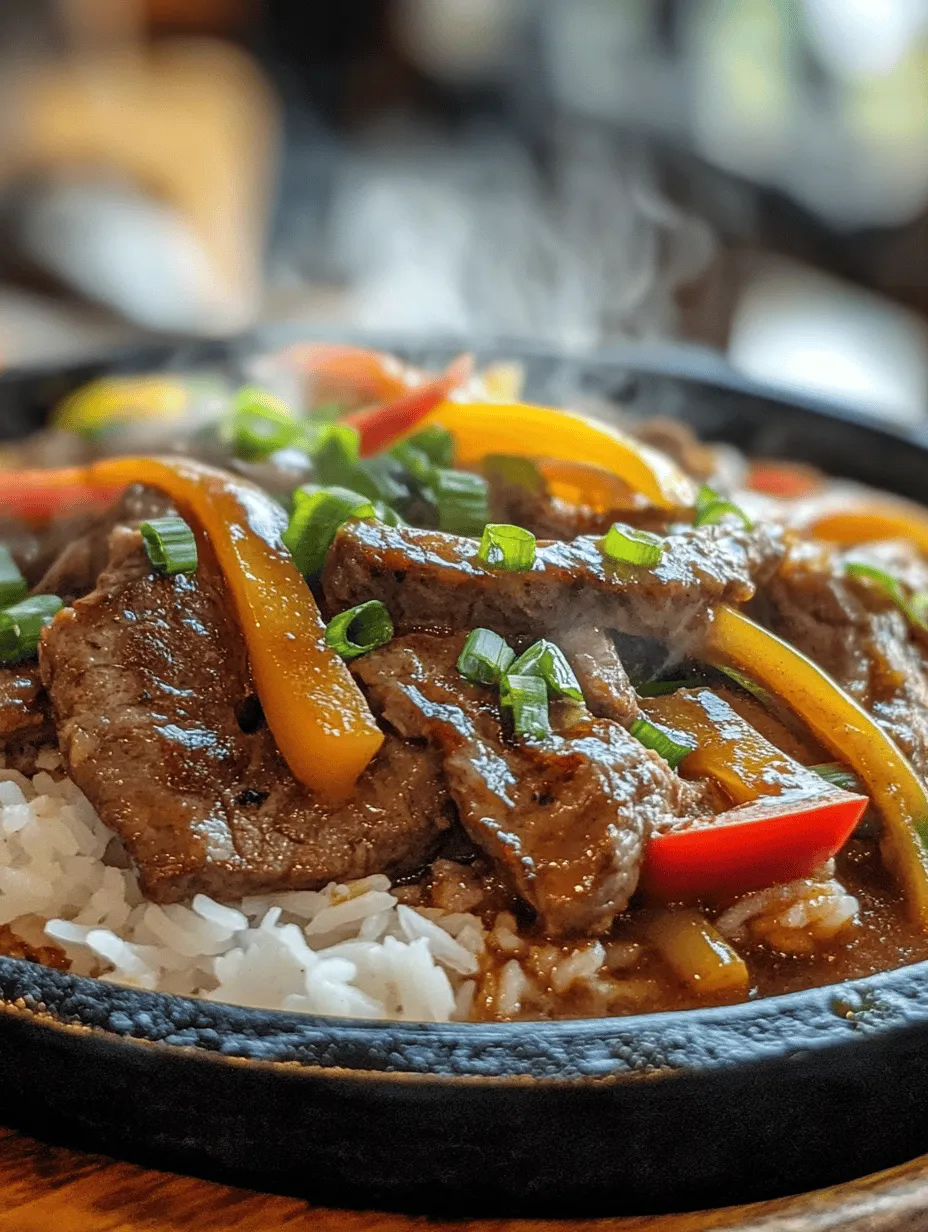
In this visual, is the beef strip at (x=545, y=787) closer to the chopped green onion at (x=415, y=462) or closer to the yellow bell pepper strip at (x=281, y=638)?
the yellow bell pepper strip at (x=281, y=638)

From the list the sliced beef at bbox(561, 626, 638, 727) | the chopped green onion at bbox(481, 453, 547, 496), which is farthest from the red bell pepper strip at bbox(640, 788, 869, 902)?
the chopped green onion at bbox(481, 453, 547, 496)

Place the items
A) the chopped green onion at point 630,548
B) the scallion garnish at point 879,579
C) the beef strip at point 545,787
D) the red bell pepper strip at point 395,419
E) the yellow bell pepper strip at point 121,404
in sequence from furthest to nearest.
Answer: the yellow bell pepper strip at point 121,404
the red bell pepper strip at point 395,419
the scallion garnish at point 879,579
the chopped green onion at point 630,548
the beef strip at point 545,787

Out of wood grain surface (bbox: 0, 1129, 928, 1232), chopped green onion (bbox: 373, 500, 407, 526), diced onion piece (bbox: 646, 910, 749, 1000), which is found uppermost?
chopped green onion (bbox: 373, 500, 407, 526)

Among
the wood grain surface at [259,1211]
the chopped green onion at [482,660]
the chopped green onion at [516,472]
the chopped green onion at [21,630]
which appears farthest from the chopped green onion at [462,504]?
the wood grain surface at [259,1211]

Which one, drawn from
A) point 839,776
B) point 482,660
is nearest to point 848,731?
point 839,776

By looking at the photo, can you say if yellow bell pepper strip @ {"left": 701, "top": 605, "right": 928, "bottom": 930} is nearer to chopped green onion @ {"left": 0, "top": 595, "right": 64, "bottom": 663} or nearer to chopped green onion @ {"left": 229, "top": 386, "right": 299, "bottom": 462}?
chopped green onion @ {"left": 229, "top": 386, "right": 299, "bottom": 462}
